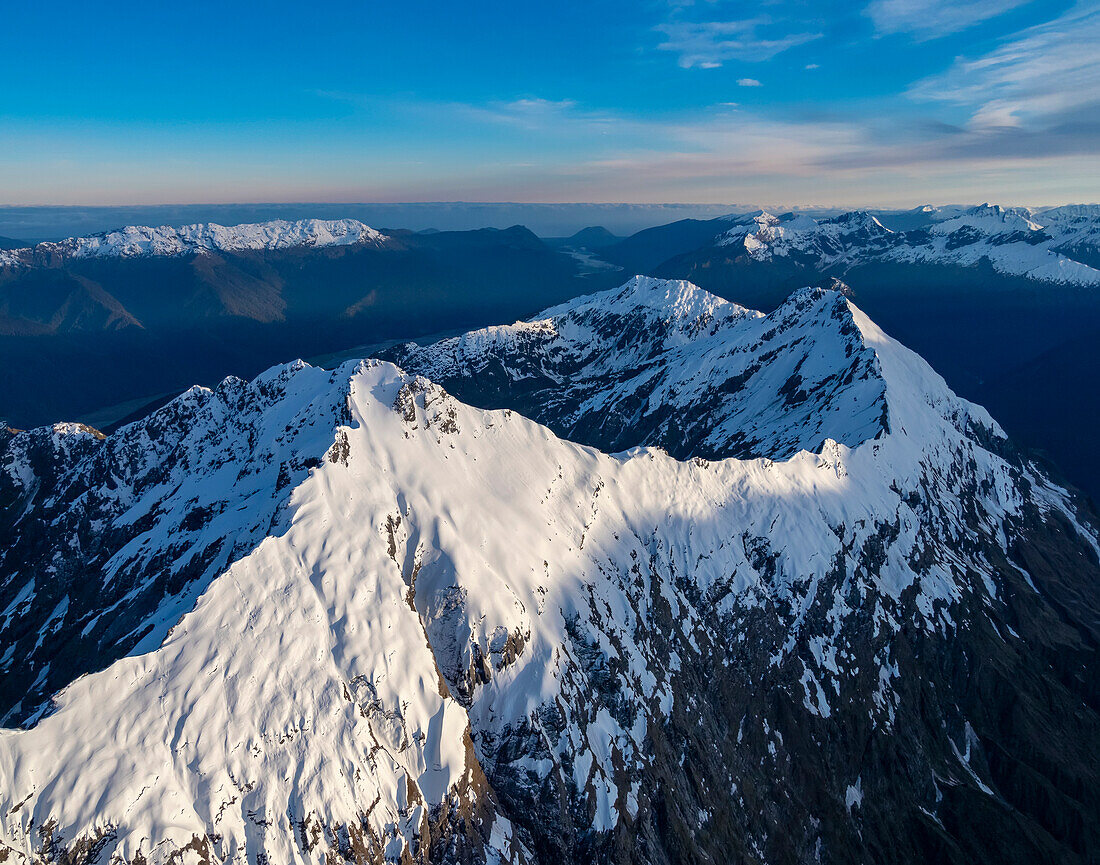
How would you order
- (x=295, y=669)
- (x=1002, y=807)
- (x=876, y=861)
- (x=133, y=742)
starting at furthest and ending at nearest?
(x=1002, y=807) < (x=876, y=861) < (x=295, y=669) < (x=133, y=742)

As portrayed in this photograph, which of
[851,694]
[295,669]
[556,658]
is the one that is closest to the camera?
[295,669]

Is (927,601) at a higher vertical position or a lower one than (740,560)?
lower

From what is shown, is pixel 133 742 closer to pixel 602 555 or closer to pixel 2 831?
pixel 2 831

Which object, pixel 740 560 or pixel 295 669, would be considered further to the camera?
pixel 740 560

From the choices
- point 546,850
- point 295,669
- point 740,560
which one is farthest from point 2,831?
point 740,560

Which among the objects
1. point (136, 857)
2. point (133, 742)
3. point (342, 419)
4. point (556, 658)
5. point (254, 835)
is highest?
point (342, 419)

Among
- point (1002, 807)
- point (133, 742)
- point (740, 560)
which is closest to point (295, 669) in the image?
point (133, 742)

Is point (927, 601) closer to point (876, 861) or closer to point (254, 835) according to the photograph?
point (876, 861)
